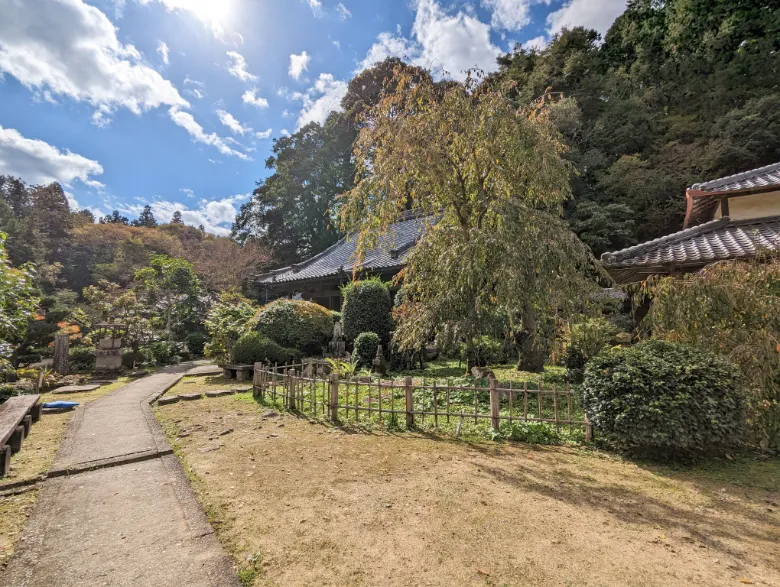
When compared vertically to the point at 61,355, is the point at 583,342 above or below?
above

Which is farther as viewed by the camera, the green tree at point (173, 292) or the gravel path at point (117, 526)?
the green tree at point (173, 292)

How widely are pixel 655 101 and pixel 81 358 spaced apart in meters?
29.3

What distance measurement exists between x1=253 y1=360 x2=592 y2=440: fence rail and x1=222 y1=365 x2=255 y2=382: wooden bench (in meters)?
2.41

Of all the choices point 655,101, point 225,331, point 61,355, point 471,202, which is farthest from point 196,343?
point 655,101

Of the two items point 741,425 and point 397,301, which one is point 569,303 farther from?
point 397,301

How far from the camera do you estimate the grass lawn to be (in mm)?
2795

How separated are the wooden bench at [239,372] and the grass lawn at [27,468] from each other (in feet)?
10.4

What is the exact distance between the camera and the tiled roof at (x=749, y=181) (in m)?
7.79

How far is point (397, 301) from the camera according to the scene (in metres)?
11.2

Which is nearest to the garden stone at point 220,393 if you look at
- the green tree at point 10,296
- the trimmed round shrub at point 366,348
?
the trimmed round shrub at point 366,348

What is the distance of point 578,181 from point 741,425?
58.6 feet

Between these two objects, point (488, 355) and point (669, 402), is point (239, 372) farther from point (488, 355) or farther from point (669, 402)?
point (669, 402)

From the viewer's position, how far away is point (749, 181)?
329 inches

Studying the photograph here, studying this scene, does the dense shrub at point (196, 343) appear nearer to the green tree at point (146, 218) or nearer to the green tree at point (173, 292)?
the green tree at point (173, 292)
